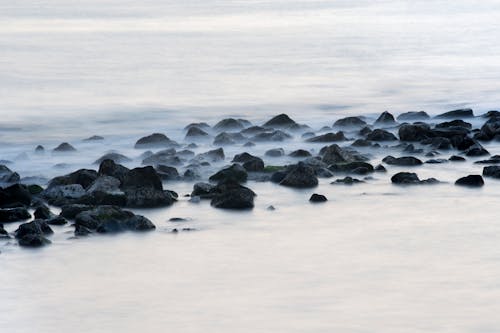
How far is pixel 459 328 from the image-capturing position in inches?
592

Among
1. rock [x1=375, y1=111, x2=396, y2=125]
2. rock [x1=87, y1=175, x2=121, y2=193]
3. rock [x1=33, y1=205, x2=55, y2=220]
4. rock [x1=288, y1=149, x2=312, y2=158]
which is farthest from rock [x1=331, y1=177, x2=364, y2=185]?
rock [x1=375, y1=111, x2=396, y2=125]

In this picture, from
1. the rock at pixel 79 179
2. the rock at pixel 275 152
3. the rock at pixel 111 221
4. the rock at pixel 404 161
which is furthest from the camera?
the rock at pixel 275 152

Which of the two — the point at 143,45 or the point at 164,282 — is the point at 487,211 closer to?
the point at 164,282

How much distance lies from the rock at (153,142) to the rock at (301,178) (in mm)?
5865

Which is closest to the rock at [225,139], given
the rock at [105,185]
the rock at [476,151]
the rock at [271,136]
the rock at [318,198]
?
the rock at [271,136]

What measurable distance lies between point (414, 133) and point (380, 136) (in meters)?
0.64

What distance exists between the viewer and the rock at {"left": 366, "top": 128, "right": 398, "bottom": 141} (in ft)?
90.5

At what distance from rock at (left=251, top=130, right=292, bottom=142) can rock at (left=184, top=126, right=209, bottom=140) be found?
1.28 metres

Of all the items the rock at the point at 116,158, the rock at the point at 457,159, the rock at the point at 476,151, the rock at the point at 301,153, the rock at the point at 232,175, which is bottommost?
the rock at the point at 116,158

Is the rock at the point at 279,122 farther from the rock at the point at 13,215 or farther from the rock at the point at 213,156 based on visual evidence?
the rock at the point at 13,215

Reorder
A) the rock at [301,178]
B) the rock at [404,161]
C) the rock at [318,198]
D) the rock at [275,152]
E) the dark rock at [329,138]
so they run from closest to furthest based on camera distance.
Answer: the rock at [318,198]
the rock at [301,178]
the rock at [404,161]
the rock at [275,152]
the dark rock at [329,138]

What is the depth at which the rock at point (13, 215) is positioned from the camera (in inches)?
798

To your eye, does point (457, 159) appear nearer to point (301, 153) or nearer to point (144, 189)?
point (301, 153)

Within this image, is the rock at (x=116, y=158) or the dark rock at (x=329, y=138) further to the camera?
the dark rock at (x=329, y=138)
